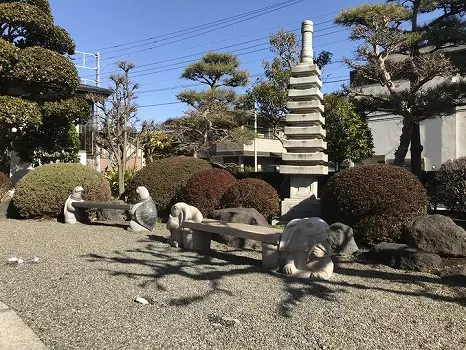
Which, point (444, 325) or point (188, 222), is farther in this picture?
point (188, 222)

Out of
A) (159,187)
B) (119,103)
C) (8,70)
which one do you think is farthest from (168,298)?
(119,103)

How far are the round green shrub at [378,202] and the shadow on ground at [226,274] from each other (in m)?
1.37

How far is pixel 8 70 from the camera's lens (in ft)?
41.0

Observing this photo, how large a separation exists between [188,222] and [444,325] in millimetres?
4200

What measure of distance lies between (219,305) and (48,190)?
8.03 m

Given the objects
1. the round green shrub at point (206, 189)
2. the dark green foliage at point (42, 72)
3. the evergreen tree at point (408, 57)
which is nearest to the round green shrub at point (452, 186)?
the evergreen tree at point (408, 57)

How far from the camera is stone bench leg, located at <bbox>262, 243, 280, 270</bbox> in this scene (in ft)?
19.4

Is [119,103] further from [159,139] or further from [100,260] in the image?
[100,260]

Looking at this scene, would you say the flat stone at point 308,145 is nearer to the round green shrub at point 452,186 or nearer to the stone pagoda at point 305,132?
the stone pagoda at point 305,132

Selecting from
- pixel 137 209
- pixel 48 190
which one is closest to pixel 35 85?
pixel 48 190

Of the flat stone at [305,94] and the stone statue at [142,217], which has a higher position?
the flat stone at [305,94]

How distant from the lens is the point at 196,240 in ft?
23.8

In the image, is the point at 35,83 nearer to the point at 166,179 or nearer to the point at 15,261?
the point at 166,179

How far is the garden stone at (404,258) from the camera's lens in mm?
6011
